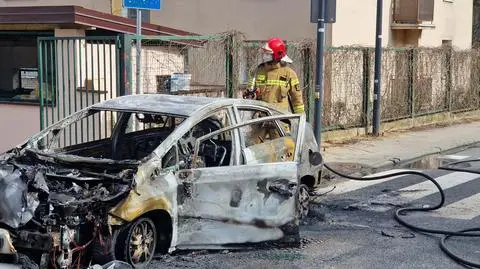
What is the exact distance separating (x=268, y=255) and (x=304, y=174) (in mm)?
1526

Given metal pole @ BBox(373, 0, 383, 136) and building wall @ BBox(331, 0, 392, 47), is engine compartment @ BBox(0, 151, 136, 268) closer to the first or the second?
metal pole @ BBox(373, 0, 383, 136)

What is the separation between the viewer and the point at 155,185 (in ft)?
18.2

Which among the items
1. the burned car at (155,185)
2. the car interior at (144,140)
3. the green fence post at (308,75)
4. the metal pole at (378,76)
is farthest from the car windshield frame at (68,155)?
the metal pole at (378,76)

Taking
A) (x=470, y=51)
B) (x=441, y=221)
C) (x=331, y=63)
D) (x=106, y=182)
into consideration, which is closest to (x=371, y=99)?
(x=331, y=63)

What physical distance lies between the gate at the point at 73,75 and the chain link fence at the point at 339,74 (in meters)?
0.59

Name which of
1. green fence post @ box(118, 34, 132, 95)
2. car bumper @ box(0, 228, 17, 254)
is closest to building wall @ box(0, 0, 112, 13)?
green fence post @ box(118, 34, 132, 95)

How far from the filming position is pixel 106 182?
5469mm

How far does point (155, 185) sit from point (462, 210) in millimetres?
4363

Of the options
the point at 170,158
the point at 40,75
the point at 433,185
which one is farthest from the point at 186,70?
the point at 170,158

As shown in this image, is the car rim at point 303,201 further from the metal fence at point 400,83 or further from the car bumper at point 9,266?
the metal fence at point 400,83

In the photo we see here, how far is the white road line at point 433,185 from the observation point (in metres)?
9.33

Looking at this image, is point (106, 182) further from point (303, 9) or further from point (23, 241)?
point (303, 9)

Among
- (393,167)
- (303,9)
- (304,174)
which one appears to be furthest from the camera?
(303,9)

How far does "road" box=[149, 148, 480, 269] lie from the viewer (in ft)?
20.2
